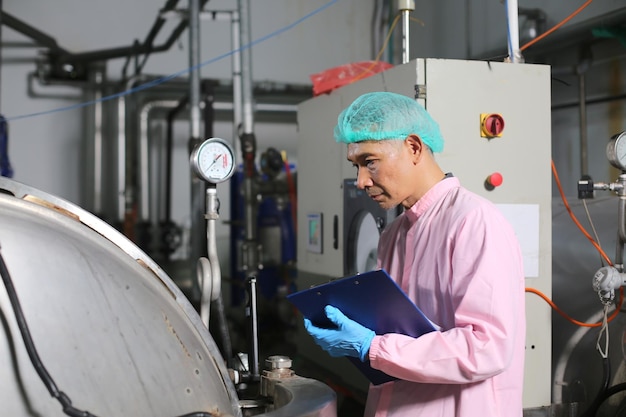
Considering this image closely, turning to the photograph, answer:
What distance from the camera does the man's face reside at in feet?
4.18

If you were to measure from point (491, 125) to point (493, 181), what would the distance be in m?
0.15

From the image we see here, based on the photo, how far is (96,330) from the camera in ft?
3.16

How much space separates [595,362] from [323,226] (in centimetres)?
102

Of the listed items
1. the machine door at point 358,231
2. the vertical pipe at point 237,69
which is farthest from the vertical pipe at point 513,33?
the vertical pipe at point 237,69

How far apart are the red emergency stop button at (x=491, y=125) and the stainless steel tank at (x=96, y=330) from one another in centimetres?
96

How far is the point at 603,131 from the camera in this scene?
287cm

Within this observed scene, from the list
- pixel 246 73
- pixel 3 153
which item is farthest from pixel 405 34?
pixel 3 153

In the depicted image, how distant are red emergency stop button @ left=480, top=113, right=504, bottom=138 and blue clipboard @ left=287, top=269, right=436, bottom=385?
789mm

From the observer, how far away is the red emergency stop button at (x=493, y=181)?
70.6 inches

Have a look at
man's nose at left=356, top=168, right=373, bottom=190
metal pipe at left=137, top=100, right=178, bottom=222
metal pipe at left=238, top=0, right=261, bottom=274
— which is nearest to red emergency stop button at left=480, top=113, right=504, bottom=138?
man's nose at left=356, top=168, right=373, bottom=190

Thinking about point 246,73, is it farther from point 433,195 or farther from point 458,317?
point 458,317

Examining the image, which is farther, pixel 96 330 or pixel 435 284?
pixel 435 284

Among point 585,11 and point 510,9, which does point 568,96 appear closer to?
point 585,11

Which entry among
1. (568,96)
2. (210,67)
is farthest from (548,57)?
(210,67)
